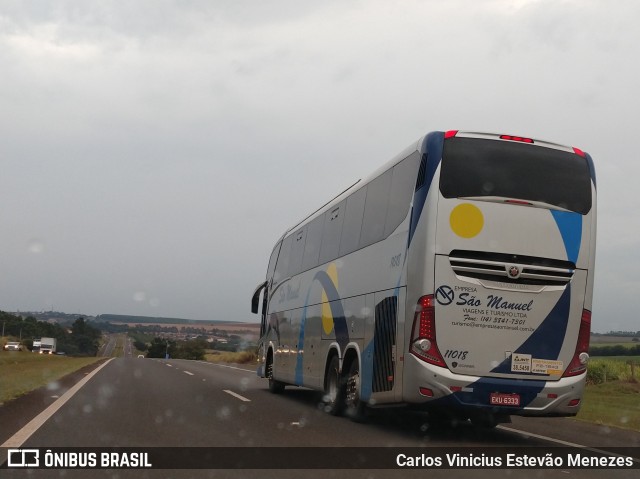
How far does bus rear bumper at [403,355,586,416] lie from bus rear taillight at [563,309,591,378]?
26cm

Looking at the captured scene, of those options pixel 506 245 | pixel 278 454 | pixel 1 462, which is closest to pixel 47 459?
pixel 1 462

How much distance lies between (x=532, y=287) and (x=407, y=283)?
1658mm

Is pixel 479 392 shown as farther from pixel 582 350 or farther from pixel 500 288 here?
pixel 582 350

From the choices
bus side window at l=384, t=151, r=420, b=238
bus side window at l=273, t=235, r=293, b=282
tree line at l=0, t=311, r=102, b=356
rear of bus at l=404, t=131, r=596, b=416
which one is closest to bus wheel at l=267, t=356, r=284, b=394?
bus side window at l=273, t=235, r=293, b=282

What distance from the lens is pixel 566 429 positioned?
12719mm

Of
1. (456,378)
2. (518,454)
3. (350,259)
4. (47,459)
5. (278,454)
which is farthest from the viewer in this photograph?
(350,259)

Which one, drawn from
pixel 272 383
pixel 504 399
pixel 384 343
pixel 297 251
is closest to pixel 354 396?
pixel 384 343

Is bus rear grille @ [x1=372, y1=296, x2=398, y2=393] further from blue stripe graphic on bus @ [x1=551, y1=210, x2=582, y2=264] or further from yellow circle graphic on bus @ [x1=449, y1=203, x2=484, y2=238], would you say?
blue stripe graphic on bus @ [x1=551, y1=210, x2=582, y2=264]

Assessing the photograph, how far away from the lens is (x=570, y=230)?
10.2 meters

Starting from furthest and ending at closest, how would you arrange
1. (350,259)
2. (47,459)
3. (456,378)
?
1. (350,259)
2. (456,378)
3. (47,459)

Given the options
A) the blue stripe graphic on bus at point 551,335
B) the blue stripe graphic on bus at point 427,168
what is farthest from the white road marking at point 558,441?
the blue stripe graphic on bus at point 427,168

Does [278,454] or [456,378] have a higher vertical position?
[456,378]

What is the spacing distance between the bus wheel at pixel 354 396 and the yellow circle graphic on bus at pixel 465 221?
11.1 ft
